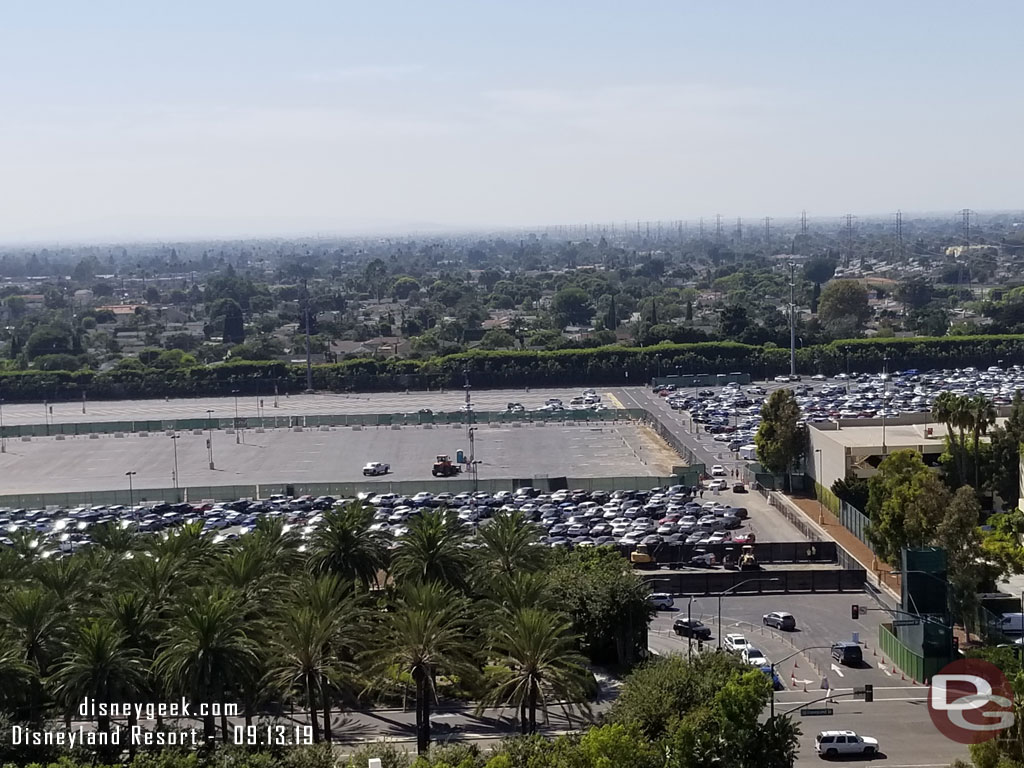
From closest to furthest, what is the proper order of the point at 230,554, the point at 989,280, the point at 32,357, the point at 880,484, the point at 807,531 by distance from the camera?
the point at 230,554 → the point at 880,484 → the point at 807,531 → the point at 32,357 → the point at 989,280

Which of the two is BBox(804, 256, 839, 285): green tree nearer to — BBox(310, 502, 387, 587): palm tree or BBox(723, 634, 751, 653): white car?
BBox(723, 634, 751, 653): white car

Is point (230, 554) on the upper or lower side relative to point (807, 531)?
upper

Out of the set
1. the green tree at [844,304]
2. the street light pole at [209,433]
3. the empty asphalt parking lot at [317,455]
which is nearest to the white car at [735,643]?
the empty asphalt parking lot at [317,455]

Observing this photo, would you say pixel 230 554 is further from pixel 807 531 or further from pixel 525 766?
pixel 807 531

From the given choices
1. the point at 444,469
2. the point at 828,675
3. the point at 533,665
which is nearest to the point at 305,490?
the point at 444,469

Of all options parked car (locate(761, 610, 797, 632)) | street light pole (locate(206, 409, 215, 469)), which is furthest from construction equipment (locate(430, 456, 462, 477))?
parked car (locate(761, 610, 797, 632))

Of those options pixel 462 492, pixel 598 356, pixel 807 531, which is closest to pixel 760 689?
pixel 807 531

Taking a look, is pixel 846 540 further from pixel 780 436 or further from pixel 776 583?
pixel 780 436
